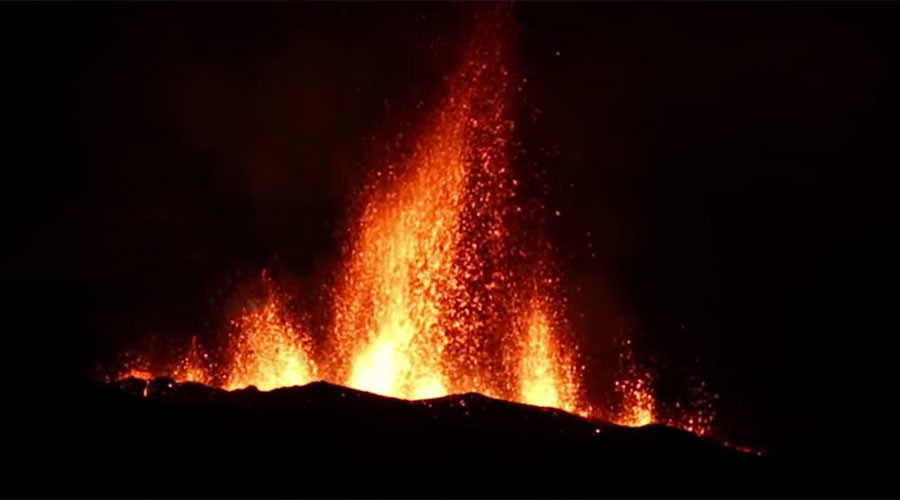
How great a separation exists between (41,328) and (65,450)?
25499mm

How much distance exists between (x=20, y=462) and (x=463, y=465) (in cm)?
820

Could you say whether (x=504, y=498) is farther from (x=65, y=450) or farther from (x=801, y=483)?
(x=65, y=450)

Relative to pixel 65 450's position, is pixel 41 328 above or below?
above

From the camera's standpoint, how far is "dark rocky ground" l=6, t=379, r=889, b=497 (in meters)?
18.8

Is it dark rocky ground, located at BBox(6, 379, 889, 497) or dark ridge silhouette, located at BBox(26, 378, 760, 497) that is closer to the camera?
dark rocky ground, located at BBox(6, 379, 889, 497)

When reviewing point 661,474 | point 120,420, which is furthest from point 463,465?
Result: point 120,420

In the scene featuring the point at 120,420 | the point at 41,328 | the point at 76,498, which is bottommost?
the point at 76,498

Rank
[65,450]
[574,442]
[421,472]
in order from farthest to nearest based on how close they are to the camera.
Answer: [574,442]
[421,472]
[65,450]

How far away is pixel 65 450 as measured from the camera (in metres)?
19.0

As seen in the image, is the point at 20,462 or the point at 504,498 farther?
the point at 504,498

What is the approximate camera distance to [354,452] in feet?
68.5

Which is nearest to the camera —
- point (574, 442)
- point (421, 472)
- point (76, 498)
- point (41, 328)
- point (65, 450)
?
point (76, 498)

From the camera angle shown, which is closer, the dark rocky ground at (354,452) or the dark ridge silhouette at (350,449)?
the dark rocky ground at (354,452)

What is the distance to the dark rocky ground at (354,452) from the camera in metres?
18.8
